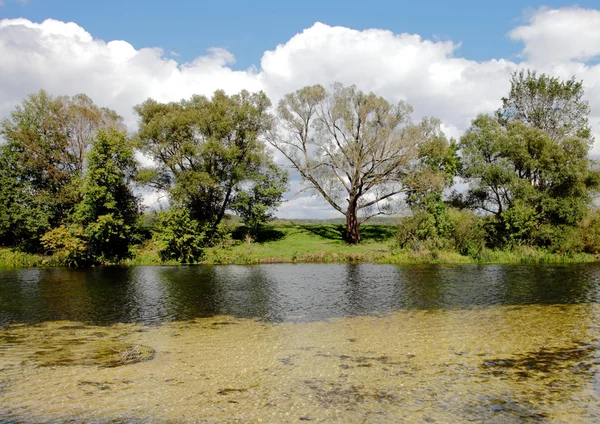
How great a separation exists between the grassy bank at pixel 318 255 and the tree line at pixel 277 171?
4.37ft

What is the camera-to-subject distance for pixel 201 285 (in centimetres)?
2930

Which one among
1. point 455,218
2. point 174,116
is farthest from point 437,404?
point 174,116

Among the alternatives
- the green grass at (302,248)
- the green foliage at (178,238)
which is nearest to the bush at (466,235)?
the green grass at (302,248)

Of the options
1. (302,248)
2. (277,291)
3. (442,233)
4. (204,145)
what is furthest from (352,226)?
(277,291)

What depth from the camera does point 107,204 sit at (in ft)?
142

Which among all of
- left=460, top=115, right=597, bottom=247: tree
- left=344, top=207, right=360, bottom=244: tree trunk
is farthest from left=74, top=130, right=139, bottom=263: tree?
left=460, top=115, right=597, bottom=247: tree

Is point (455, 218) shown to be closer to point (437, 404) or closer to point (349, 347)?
point (349, 347)

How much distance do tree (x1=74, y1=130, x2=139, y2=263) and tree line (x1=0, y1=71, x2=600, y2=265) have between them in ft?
0.50

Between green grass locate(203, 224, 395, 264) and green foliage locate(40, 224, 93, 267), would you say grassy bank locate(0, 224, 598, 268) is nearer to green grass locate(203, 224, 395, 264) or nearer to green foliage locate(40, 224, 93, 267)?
green grass locate(203, 224, 395, 264)

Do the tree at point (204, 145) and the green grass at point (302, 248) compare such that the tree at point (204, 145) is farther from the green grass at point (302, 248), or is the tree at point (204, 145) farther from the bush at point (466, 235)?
the bush at point (466, 235)

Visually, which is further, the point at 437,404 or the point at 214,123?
the point at 214,123

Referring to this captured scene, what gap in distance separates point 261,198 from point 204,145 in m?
10.4

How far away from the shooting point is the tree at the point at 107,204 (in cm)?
4341

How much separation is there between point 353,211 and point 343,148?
26.1 ft
